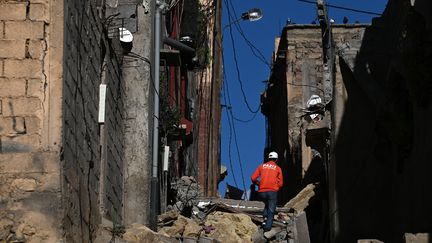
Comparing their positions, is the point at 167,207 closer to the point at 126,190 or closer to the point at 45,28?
the point at 126,190

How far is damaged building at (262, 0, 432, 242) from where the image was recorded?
501 inches

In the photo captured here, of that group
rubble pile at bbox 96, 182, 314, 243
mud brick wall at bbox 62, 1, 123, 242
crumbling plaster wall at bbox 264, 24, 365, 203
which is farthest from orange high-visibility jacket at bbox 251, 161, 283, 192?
crumbling plaster wall at bbox 264, 24, 365, 203

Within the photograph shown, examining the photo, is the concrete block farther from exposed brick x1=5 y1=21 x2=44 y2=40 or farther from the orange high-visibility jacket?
the orange high-visibility jacket

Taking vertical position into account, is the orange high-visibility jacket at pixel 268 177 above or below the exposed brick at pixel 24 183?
below

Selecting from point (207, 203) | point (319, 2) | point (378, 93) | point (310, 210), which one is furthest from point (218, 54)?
point (378, 93)

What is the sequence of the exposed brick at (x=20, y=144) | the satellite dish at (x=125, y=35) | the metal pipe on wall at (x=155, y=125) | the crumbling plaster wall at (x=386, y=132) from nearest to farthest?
the exposed brick at (x=20, y=144) < the crumbling plaster wall at (x=386, y=132) < the satellite dish at (x=125, y=35) < the metal pipe on wall at (x=155, y=125)

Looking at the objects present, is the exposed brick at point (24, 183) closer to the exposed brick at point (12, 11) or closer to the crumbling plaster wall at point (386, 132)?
the exposed brick at point (12, 11)

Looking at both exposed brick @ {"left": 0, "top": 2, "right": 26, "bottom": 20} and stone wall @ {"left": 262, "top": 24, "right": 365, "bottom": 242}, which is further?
stone wall @ {"left": 262, "top": 24, "right": 365, "bottom": 242}

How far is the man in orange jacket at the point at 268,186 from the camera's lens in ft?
54.9

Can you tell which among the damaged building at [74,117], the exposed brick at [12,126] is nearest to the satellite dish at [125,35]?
the damaged building at [74,117]

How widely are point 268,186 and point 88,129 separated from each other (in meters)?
6.29

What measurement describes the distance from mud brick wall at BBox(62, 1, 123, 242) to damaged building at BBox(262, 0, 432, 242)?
3.32 m

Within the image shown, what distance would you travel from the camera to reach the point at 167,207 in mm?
17859

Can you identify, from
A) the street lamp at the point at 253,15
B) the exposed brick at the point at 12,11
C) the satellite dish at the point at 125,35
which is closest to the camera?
the exposed brick at the point at 12,11
